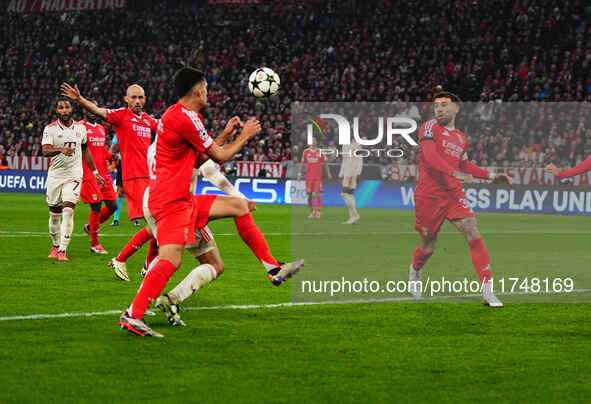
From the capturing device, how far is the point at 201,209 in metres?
7.66

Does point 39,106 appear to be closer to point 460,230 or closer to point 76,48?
point 76,48

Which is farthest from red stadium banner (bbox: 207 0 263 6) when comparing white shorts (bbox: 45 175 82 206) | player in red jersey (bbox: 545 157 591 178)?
player in red jersey (bbox: 545 157 591 178)

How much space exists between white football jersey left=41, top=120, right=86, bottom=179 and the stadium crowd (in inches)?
427

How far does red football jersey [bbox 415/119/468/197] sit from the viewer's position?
8820 mm

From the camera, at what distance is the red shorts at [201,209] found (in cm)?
761

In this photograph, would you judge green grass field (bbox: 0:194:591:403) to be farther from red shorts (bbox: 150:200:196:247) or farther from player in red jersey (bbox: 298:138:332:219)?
player in red jersey (bbox: 298:138:332:219)

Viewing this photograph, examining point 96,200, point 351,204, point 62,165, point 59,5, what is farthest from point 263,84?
point 59,5

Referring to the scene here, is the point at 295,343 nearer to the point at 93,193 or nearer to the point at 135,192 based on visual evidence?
the point at 135,192

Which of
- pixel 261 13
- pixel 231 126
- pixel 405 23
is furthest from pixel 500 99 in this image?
pixel 231 126

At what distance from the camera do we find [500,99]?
30.7 metres

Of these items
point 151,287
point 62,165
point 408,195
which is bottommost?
point 408,195

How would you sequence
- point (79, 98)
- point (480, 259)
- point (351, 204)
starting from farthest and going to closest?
point (351, 204)
point (79, 98)
point (480, 259)

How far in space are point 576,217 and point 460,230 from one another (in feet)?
48.9

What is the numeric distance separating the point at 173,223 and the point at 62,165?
664 centimetres
